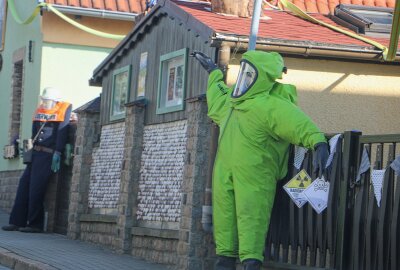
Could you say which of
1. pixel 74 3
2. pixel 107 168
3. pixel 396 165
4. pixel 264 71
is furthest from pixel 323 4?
pixel 396 165

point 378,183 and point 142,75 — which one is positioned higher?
point 142,75

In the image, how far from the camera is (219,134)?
10.5 metres

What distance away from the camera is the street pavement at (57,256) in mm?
11625

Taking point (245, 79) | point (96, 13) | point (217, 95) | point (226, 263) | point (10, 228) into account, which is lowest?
point (10, 228)

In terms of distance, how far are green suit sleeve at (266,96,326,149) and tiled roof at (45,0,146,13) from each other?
32.6 feet

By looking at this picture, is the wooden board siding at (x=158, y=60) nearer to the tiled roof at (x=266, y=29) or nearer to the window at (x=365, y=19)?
the tiled roof at (x=266, y=29)

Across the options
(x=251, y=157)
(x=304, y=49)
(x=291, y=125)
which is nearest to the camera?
(x=291, y=125)

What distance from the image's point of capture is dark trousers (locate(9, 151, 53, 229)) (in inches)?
631

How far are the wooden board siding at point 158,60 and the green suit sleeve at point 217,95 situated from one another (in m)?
0.85

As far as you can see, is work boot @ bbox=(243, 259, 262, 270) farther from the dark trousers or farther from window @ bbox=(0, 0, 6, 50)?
window @ bbox=(0, 0, 6, 50)

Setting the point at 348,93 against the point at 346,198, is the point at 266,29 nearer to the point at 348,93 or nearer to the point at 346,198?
the point at 348,93

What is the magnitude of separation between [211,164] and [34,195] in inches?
224

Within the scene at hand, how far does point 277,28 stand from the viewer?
12281 millimetres

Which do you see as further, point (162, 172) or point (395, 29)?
point (162, 172)
